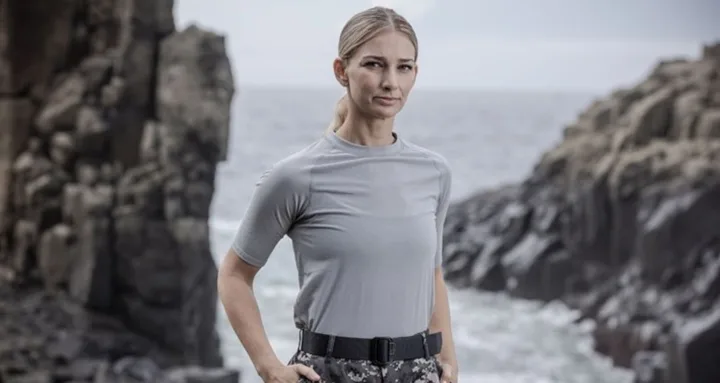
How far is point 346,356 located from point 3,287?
13.4m

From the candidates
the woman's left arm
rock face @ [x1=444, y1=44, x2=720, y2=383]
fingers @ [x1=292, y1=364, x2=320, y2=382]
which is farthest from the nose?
rock face @ [x1=444, y1=44, x2=720, y2=383]

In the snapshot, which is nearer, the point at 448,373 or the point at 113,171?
the point at 448,373

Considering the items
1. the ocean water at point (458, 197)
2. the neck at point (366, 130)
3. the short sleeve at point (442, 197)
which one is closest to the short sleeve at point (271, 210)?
the neck at point (366, 130)

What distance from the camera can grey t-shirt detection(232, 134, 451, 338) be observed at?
178 centimetres

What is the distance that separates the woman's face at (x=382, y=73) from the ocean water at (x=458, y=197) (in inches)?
238

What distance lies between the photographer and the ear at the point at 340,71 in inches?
72.9

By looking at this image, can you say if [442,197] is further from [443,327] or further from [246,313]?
[246,313]

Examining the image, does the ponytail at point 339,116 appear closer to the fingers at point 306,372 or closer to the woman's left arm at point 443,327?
the woman's left arm at point 443,327

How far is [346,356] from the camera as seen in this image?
1.79 meters

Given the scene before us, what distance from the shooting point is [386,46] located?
5.89 ft

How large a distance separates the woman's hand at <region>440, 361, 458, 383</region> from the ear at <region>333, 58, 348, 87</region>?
47cm

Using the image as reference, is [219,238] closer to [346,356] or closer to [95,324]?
[95,324]

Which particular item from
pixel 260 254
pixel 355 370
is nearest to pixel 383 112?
pixel 260 254

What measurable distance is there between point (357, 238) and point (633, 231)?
2287 cm
